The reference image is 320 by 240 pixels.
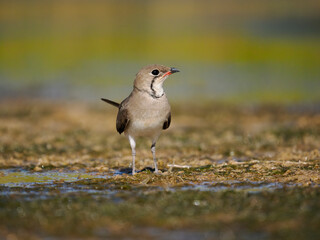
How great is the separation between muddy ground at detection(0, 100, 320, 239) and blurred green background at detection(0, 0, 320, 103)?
4442 mm

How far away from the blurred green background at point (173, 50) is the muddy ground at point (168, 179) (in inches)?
175

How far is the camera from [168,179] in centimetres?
839

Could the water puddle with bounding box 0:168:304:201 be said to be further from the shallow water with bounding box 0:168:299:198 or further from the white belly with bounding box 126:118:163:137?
the white belly with bounding box 126:118:163:137

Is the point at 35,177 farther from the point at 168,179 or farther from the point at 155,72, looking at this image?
the point at 155,72

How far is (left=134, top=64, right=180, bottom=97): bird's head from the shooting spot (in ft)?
29.6

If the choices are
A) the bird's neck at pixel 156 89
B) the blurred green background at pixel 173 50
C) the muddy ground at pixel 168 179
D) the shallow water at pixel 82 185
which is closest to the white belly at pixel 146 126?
the bird's neck at pixel 156 89

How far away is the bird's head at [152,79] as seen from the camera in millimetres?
9016

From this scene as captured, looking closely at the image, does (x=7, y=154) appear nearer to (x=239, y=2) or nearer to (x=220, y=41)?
(x=220, y=41)

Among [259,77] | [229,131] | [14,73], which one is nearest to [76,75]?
[14,73]

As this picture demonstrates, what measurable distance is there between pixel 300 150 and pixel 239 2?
145 ft

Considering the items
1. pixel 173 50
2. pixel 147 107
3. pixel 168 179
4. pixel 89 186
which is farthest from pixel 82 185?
pixel 173 50

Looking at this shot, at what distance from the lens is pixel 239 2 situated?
53.4m

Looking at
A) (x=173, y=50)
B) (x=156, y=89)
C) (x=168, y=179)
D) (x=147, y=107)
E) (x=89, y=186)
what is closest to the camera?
(x=89, y=186)

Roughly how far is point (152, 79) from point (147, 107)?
1.55ft
